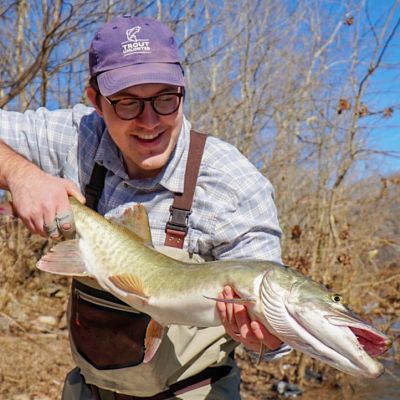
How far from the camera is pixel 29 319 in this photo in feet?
21.6

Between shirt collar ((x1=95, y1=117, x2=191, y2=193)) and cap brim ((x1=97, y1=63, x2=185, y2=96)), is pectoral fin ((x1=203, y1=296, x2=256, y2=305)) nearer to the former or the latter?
shirt collar ((x1=95, y1=117, x2=191, y2=193))

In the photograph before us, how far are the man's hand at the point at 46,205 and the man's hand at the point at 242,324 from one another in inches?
29.9

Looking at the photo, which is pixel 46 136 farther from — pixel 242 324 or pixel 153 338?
pixel 242 324

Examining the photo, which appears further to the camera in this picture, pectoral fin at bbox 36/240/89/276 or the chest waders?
the chest waders

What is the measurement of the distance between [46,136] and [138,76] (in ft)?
2.44

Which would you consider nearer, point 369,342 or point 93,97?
point 369,342

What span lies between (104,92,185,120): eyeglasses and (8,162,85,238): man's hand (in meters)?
0.42

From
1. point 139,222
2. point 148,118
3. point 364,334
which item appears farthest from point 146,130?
point 364,334

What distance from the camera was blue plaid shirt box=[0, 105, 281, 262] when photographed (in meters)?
2.55

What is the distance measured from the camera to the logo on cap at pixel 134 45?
2.52 m

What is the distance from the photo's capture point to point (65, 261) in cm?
235

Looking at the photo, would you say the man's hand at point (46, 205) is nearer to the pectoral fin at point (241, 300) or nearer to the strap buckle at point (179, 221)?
the strap buckle at point (179, 221)

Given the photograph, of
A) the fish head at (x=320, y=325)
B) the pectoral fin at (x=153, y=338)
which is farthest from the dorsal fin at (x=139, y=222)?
the fish head at (x=320, y=325)

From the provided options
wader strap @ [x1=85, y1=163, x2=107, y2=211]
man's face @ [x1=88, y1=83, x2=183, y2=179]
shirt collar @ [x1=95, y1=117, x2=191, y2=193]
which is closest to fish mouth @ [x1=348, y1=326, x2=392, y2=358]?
shirt collar @ [x1=95, y1=117, x2=191, y2=193]
